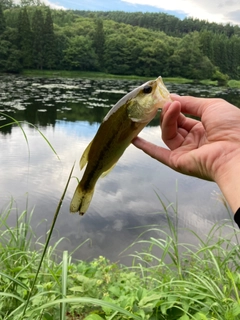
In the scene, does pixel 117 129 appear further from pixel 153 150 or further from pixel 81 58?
pixel 81 58

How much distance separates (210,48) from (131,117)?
60.5 m

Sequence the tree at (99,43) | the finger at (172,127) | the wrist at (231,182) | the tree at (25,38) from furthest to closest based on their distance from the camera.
Answer: the tree at (99,43), the tree at (25,38), the finger at (172,127), the wrist at (231,182)

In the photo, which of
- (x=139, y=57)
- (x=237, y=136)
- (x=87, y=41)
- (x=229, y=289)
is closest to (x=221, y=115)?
(x=237, y=136)

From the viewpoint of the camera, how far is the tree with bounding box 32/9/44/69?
4366 centimetres

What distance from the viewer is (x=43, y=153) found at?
10.2m

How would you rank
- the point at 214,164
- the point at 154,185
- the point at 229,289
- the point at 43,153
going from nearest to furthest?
the point at 214,164 → the point at 229,289 → the point at 154,185 → the point at 43,153

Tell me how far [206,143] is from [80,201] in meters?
0.91

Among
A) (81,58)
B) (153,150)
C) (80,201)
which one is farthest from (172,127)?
(81,58)

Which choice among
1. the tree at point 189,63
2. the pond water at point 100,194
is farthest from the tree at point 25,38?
the pond water at point 100,194

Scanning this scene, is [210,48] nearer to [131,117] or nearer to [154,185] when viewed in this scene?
[154,185]

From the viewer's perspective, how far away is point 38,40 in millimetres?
45750

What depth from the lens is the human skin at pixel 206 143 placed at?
1.80 m

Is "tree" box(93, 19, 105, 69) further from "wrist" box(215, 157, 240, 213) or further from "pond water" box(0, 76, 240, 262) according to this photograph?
"wrist" box(215, 157, 240, 213)

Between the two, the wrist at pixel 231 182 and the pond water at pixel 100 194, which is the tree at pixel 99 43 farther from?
the wrist at pixel 231 182
